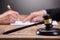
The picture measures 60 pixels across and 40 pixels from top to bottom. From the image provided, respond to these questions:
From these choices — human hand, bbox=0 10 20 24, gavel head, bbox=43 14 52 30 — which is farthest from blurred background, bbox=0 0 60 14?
gavel head, bbox=43 14 52 30

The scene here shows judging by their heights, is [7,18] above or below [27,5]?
below

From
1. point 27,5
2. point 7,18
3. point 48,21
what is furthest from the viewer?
point 27,5

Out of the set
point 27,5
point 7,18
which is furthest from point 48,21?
point 27,5

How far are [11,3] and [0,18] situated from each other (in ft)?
1.86

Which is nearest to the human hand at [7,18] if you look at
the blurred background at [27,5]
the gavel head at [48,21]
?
the blurred background at [27,5]

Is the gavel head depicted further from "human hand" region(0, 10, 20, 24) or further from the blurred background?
the blurred background

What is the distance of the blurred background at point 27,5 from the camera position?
1950 millimetres

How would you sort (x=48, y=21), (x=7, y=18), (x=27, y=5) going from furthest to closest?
(x=27, y=5)
(x=7, y=18)
(x=48, y=21)

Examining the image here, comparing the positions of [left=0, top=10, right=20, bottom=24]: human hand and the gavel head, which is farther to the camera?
[left=0, top=10, right=20, bottom=24]: human hand

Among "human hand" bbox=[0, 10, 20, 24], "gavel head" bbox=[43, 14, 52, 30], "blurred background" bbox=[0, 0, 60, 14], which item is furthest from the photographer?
"blurred background" bbox=[0, 0, 60, 14]

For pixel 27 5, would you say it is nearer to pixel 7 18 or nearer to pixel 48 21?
pixel 7 18

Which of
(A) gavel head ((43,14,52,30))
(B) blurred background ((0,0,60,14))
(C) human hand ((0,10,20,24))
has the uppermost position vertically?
(B) blurred background ((0,0,60,14))

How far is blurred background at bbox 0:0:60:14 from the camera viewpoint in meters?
1.95

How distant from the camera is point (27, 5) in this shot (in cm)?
197
